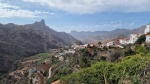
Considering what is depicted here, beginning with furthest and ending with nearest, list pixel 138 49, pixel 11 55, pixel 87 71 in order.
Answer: pixel 11 55, pixel 138 49, pixel 87 71

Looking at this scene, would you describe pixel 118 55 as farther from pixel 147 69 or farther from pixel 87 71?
pixel 147 69

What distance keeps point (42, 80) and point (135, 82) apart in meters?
48.5

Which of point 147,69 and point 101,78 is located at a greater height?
point 147,69

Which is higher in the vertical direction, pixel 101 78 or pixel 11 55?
pixel 101 78

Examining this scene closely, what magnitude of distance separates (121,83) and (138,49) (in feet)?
93.6

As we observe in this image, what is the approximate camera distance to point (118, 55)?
55.1 metres

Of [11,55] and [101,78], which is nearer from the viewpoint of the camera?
[101,78]

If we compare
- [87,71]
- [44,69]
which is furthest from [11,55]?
[87,71]

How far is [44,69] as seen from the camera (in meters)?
77.4

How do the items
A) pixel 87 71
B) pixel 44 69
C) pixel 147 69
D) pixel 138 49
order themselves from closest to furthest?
pixel 147 69, pixel 87 71, pixel 138 49, pixel 44 69

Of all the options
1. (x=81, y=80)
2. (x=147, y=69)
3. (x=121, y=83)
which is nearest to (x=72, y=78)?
(x=81, y=80)

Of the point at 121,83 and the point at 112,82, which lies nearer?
the point at 121,83

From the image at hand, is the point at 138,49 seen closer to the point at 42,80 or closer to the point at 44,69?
the point at 42,80

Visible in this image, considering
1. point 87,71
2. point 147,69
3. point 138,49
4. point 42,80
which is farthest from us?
point 42,80
